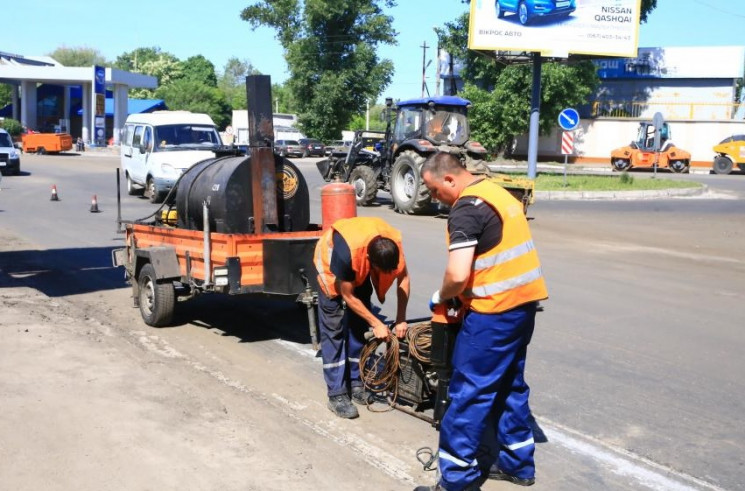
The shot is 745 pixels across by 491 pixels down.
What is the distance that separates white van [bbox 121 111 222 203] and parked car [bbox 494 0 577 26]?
1064 centimetres

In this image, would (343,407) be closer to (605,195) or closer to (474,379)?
(474,379)

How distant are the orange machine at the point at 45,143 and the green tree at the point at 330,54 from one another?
621 inches

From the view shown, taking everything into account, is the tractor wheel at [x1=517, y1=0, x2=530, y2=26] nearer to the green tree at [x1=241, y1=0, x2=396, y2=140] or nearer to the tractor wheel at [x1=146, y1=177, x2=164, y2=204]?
the tractor wheel at [x1=146, y1=177, x2=164, y2=204]

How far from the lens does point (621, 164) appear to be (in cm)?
3866

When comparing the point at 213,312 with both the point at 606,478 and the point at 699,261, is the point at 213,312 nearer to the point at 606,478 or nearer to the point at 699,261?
the point at 606,478

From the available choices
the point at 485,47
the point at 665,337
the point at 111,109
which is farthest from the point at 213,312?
the point at 111,109

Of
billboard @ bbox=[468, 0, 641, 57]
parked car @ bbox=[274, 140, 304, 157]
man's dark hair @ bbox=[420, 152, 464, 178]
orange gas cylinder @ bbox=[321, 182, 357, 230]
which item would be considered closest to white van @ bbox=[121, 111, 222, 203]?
billboard @ bbox=[468, 0, 641, 57]

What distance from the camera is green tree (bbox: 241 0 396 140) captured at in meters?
53.4

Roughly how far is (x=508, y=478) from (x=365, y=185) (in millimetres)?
15587

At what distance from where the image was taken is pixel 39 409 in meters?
5.21

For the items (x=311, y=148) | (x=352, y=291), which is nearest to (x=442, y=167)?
(x=352, y=291)

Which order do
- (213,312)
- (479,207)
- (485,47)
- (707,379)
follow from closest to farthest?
(479,207)
(707,379)
(213,312)
(485,47)

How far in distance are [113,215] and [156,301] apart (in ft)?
34.9

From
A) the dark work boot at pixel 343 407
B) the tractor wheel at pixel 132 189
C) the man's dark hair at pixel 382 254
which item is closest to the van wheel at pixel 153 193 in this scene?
the tractor wheel at pixel 132 189
